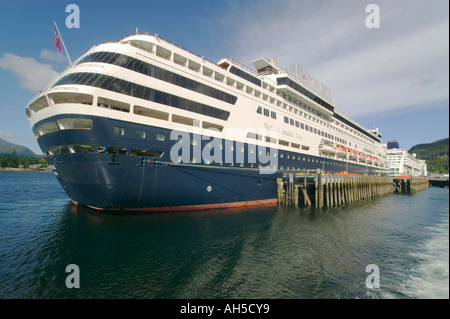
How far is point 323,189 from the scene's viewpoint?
98.0ft

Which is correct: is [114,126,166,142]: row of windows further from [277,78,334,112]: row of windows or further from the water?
[277,78,334,112]: row of windows

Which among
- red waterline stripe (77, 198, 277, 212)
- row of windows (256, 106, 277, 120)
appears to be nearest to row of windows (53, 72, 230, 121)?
row of windows (256, 106, 277, 120)

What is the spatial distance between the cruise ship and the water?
Result: 2.46m

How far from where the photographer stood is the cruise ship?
12.7m

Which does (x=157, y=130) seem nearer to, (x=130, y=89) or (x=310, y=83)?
(x=130, y=89)

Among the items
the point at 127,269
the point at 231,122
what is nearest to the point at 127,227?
the point at 127,269

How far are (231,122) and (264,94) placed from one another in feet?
26.4

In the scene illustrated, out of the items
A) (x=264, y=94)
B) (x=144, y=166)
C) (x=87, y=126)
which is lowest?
(x=144, y=166)

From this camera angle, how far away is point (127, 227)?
1239 cm

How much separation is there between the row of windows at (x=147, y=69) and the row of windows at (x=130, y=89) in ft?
4.41

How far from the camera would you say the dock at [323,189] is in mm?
23422

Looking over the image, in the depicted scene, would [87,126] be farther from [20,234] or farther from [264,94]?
[264,94]

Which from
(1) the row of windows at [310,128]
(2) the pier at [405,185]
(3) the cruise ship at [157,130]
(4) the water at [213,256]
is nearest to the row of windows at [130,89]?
(3) the cruise ship at [157,130]

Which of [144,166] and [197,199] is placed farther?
[197,199]
